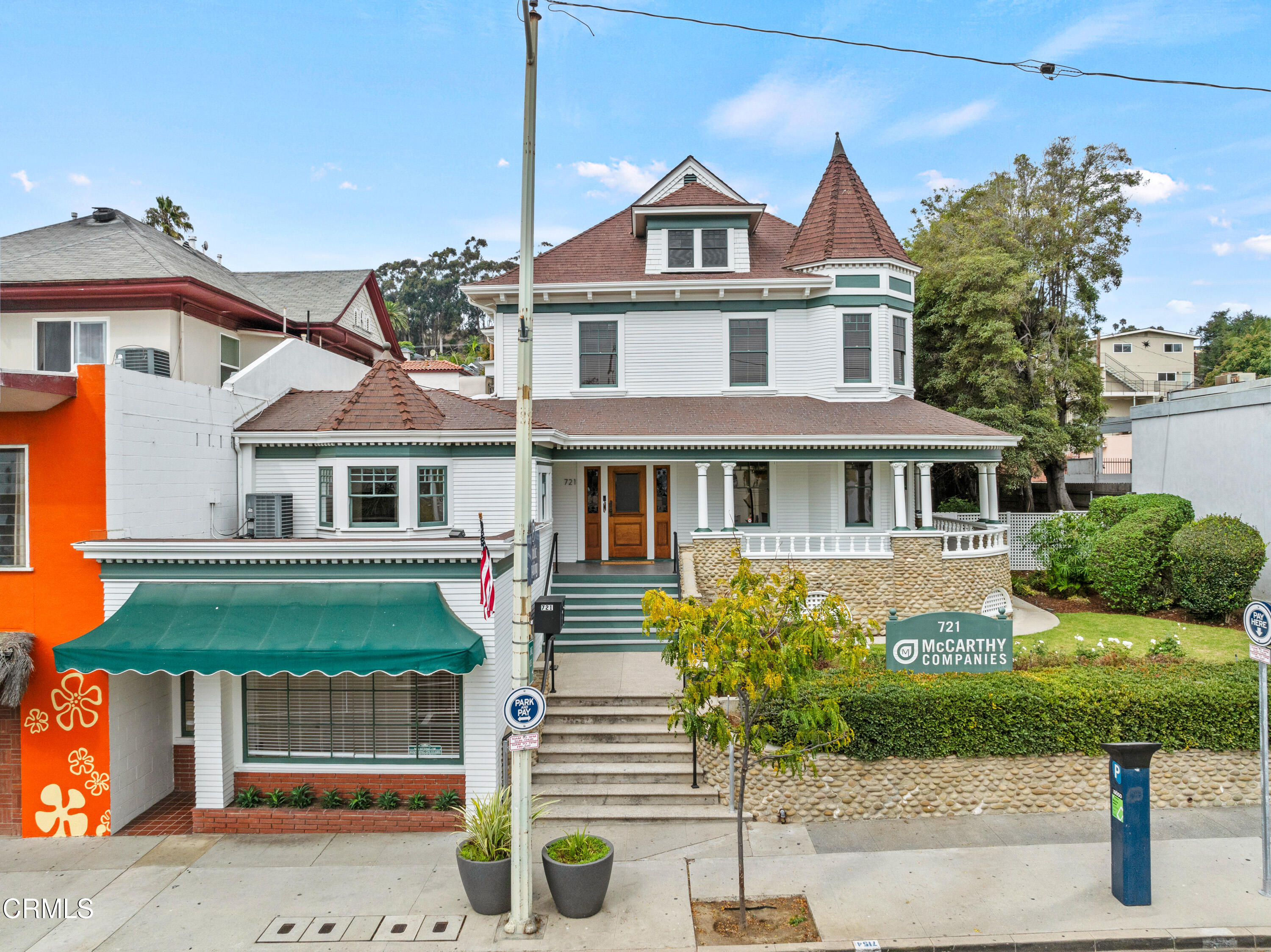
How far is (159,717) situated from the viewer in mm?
10883

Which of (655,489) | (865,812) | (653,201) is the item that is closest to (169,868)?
(865,812)

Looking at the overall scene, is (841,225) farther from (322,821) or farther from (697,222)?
(322,821)

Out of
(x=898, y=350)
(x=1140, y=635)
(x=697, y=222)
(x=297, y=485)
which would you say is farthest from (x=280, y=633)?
(x=1140, y=635)

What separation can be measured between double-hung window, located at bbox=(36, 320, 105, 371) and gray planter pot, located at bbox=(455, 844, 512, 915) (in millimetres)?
12668

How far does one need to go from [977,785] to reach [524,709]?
21.7ft

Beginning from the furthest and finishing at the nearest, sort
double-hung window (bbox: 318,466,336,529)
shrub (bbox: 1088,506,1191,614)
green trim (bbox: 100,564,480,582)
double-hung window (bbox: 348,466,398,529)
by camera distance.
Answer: shrub (bbox: 1088,506,1191,614)
double-hung window (bbox: 318,466,336,529)
double-hung window (bbox: 348,466,398,529)
green trim (bbox: 100,564,480,582)

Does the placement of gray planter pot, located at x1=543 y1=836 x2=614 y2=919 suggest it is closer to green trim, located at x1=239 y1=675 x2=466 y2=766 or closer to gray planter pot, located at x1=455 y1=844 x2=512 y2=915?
gray planter pot, located at x1=455 y1=844 x2=512 y2=915

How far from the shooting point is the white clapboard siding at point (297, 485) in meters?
14.4

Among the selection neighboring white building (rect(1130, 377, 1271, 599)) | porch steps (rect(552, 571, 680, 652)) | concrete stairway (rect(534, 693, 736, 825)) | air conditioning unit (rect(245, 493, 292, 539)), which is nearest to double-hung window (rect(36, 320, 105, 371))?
air conditioning unit (rect(245, 493, 292, 539))

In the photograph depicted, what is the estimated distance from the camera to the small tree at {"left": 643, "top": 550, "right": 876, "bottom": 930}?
269 inches

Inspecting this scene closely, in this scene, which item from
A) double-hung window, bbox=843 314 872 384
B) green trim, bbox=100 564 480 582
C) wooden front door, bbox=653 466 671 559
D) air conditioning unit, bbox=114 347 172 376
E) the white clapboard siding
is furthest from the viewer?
double-hung window, bbox=843 314 872 384

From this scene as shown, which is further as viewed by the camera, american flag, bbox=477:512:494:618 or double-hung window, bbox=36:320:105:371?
double-hung window, bbox=36:320:105:371

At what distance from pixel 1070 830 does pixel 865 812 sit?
250 centimetres

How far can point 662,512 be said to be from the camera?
1892 centimetres
